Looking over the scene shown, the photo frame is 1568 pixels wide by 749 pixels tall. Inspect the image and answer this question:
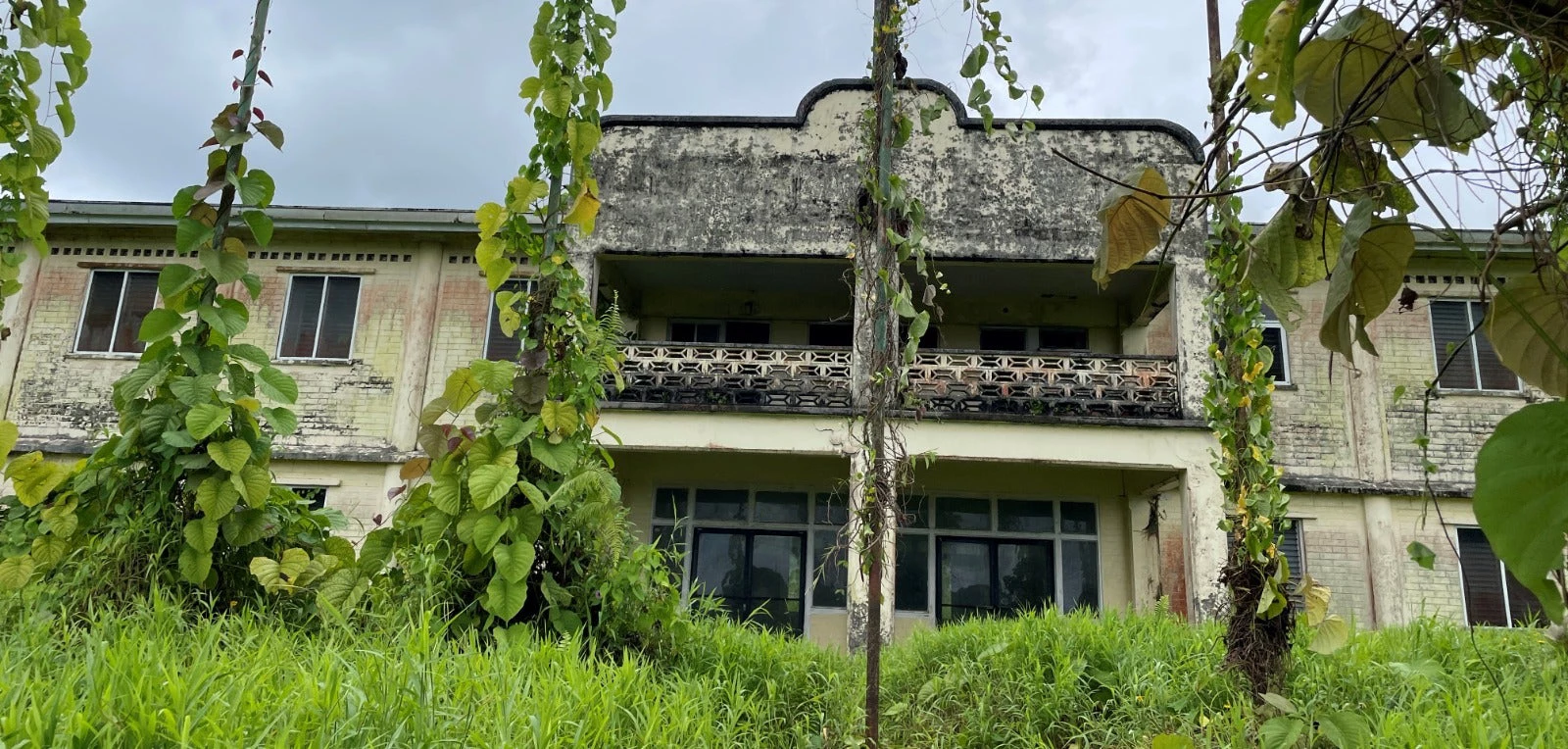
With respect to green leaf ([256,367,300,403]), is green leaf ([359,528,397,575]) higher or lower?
lower

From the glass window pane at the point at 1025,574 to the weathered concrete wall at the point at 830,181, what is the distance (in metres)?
3.52

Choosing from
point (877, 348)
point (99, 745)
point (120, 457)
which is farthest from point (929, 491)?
point (99, 745)

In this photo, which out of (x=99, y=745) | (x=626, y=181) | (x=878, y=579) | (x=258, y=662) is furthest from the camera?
(x=626, y=181)

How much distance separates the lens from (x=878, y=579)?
4.20 metres

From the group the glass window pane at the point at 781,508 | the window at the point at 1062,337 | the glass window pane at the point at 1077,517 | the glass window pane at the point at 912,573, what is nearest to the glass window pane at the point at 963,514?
the glass window pane at the point at 912,573

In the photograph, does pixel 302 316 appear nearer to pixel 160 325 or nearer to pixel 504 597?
pixel 160 325

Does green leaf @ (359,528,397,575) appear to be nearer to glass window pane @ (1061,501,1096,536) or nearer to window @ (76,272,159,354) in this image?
glass window pane @ (1061,501,1096,536)

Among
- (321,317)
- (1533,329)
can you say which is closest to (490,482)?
(1533,329)

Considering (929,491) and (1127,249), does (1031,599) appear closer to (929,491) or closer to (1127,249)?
(929,491)

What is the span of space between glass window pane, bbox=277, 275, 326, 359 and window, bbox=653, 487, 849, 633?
4.41 metres

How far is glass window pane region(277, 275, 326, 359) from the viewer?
11797mm

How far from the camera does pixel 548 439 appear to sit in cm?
403

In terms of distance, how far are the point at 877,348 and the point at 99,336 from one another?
11116mm

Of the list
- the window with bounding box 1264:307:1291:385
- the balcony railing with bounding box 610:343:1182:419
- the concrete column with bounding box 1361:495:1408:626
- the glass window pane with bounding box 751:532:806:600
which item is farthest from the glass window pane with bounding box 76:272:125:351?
the concrete column with bounding box 1361:495:1408:626
